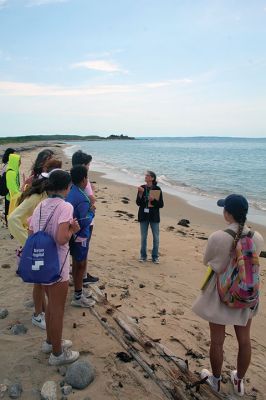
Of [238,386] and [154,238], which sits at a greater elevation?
[154,238]

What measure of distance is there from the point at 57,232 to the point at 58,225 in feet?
0.21

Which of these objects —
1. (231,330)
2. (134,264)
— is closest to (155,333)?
(231,330)

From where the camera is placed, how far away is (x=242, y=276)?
10.7 ft

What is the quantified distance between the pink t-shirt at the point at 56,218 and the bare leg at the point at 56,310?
0.11 meters

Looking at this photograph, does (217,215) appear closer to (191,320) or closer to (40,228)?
(191,320)

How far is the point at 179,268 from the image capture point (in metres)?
7.54

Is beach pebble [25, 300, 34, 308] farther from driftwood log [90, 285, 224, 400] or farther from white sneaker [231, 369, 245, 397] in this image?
white sneaker [231, 369, 245, 397]

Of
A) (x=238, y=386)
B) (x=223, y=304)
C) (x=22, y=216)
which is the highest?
(x=22, y=216)

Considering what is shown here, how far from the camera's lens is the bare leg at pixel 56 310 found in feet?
11.6

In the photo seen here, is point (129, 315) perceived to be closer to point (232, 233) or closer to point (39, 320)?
point (39, 320)

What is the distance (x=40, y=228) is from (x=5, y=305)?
2.05 meters

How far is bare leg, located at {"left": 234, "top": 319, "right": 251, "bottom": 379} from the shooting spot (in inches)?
140

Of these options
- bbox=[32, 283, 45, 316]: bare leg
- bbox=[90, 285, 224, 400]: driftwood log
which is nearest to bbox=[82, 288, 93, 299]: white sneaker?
bbox=[90, 285, 224, 400]: driftwood log

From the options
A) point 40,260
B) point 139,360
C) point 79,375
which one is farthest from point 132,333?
point 40,260
